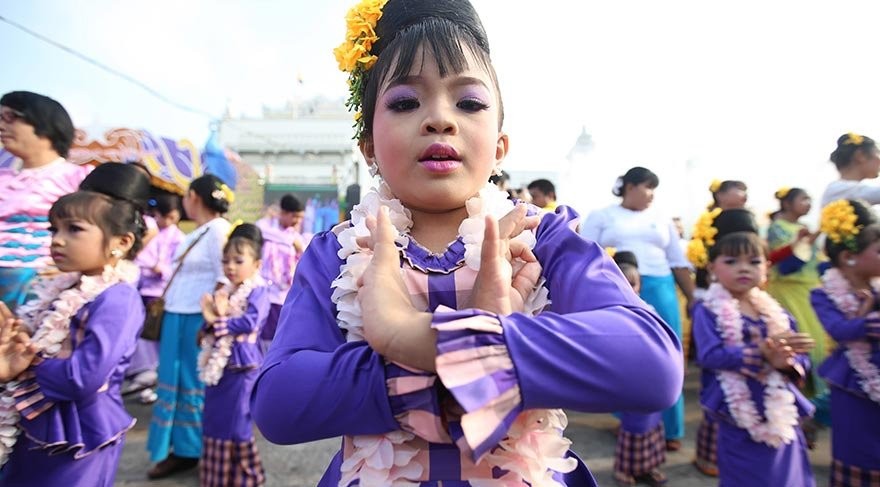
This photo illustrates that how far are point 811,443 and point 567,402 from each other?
14.1ft

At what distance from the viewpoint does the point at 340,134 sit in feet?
118

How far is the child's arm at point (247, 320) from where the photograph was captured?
310 cm

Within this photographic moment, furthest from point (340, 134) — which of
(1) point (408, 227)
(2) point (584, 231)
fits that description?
(1) point (408, 227)

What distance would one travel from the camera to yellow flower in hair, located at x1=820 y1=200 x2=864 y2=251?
2.97m

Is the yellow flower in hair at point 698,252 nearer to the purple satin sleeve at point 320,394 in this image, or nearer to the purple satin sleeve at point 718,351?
the purple satin sleeve at point 718,351

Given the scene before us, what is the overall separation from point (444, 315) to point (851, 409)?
9.94 ft

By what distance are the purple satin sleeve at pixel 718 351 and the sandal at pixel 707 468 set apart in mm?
1206

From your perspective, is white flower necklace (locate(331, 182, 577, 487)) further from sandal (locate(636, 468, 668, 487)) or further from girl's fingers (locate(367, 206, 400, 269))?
sandal (locate(636, 468, 668, 487))

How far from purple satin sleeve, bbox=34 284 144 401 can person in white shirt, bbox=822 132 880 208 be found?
174 inches

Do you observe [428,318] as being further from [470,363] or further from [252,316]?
[252,316]

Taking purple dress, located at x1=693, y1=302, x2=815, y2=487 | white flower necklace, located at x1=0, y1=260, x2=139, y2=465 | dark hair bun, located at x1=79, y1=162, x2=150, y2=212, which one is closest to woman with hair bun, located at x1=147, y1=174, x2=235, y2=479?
dark hair bun, located at x1=79, y1=162, x2=150, y2=212

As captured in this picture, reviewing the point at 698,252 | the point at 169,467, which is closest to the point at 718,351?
the point at 698,252

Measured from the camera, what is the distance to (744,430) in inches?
93.6

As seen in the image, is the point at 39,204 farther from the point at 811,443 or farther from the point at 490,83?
the point at 811,443
